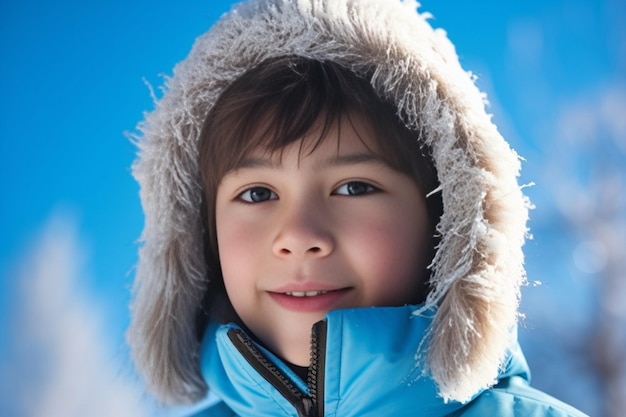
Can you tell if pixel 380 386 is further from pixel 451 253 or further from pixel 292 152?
pixel 292 152

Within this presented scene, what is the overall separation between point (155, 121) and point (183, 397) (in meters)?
0.74

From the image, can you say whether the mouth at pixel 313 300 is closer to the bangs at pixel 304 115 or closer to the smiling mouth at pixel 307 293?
the smiling mouth at pixel 307 293

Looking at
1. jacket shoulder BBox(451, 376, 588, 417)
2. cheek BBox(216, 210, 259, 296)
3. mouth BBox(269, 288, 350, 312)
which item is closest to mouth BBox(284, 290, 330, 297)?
mouth BBox(269, 288, 350, 312)

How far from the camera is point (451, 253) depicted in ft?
4.77

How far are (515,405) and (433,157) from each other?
0.55m

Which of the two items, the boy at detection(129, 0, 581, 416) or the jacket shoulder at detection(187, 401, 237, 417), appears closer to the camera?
the boy at detection(129, 0, 581, 416)

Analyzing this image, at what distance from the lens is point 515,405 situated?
4.92 ft

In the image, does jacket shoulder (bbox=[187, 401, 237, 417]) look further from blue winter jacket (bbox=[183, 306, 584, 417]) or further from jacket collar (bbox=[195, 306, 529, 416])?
jacket collar (bbox=[195, 306, 529, 416])

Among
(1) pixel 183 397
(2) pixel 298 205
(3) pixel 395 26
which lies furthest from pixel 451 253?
(1) pixel 183 397

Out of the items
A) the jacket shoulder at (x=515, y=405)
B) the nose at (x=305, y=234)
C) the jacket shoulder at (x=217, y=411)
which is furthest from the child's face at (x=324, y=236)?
the jacket shoulder at (x=217, y=411)

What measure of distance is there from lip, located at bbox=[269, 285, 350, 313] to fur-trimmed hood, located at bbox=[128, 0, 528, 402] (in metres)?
0.20

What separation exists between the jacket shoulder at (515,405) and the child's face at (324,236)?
10.1 inches

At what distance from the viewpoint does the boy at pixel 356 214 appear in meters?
1.43

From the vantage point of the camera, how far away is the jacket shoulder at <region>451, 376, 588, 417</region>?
4.87 feet
